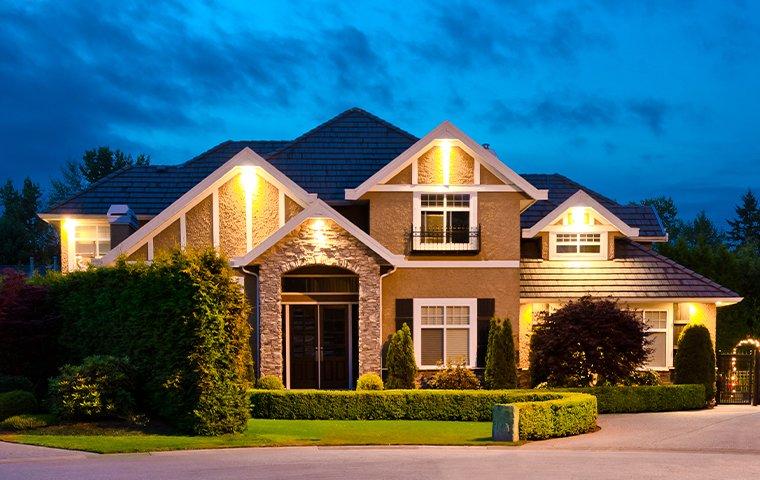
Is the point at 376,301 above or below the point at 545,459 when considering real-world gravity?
above

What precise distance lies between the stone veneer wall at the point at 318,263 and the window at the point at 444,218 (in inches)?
94.4

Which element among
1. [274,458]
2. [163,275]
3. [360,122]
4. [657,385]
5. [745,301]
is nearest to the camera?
[274,458]

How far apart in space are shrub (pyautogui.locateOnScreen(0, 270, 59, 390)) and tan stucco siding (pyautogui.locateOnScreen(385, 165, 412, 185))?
35.5 ft

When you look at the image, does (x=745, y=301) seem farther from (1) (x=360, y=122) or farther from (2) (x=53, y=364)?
(2) (x=53, y=364)

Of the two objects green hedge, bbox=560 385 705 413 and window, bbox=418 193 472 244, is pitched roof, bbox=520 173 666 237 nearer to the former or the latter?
window, bbox=418 193 472 244

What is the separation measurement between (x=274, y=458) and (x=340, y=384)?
11793mm

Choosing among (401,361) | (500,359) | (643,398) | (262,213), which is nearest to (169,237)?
(262,213)

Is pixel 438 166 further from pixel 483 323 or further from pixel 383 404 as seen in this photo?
pixel 383 404

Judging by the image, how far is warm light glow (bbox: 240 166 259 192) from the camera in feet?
89.5

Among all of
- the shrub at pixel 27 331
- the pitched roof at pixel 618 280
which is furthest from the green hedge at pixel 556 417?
the shrub at pixel 27 331

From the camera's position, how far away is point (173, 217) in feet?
88.7

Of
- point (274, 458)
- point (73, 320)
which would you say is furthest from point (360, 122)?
point (274, 458)

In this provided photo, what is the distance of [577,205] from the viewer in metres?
28.7

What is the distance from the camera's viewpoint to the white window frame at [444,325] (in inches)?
1058
